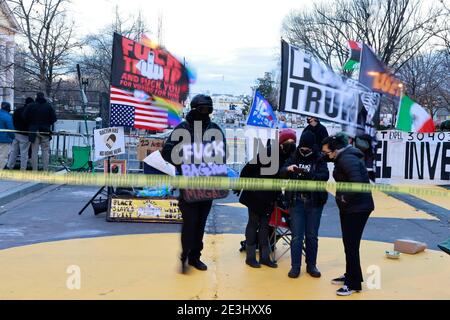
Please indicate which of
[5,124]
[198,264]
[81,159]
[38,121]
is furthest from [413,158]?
[5,124]

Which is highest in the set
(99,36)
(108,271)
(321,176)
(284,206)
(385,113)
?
(99,36)

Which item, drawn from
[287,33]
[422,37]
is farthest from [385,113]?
[422,37]

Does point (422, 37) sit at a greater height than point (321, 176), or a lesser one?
greater

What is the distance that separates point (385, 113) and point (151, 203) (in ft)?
160

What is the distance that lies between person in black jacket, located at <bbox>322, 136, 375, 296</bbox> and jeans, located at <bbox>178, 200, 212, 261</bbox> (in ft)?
4.99

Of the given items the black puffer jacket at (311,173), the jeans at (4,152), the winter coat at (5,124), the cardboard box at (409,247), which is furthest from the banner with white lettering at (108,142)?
the jeans at (4,152)

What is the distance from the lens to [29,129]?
11883mm

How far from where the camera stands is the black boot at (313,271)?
5.61m

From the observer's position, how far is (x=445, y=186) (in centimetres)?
1314

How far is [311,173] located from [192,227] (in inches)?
57.1

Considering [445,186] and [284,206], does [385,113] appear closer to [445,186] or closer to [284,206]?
[445,186]

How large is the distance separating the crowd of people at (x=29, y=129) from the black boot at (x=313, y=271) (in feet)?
27.5

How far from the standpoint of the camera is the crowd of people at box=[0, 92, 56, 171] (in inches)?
466

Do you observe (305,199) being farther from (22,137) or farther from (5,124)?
(5,124)
